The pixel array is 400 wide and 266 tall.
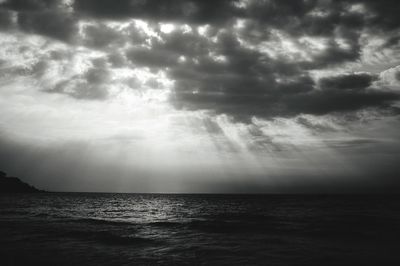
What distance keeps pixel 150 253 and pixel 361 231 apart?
2317 centimetres

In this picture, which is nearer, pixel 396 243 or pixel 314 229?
pixel 396 243

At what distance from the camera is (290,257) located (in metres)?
18.4

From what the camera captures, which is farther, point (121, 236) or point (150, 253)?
point (121, 236)

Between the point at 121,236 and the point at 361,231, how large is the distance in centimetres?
2478

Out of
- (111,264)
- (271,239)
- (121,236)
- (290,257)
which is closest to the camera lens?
(111,264)

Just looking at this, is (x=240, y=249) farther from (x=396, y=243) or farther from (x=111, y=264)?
(x=396, y=243)

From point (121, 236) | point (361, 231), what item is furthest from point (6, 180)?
point (361, 231)

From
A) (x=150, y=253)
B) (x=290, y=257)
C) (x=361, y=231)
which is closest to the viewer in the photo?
(x=290, y=257)

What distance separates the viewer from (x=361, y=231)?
30.1 m

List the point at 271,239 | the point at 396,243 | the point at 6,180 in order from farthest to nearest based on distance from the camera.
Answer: the point at 6,180 < the point at 271,239 < the point at 396,243

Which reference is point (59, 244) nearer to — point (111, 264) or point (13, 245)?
point (13, 245)

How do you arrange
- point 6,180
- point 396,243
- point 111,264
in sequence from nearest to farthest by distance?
point 111,264
point 396,243
point 6,180

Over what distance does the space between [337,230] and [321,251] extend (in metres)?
12.2

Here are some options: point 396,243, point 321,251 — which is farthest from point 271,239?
point 396,243
